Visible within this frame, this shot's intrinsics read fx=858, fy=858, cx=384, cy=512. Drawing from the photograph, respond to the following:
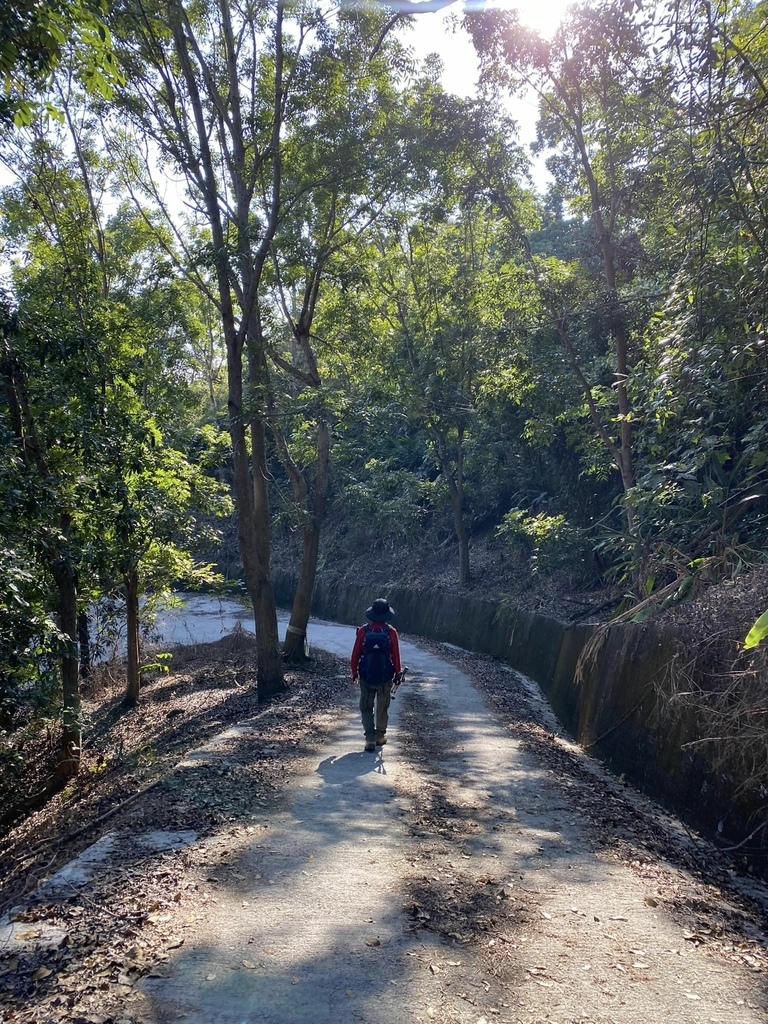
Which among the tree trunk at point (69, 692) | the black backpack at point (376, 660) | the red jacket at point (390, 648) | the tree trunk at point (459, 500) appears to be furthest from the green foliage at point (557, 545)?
the tree trunk at point (69, 692)

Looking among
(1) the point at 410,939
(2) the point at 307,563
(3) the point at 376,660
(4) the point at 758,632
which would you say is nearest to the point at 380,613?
(3) the point at 376,660

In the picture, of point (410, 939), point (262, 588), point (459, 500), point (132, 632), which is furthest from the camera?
point (459, 500)

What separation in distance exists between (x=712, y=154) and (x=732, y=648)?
191 inches

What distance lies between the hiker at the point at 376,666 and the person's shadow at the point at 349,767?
1.08 ft

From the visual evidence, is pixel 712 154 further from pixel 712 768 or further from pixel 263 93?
pixel 263 93

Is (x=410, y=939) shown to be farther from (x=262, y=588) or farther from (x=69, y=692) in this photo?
(x=262, y=588)

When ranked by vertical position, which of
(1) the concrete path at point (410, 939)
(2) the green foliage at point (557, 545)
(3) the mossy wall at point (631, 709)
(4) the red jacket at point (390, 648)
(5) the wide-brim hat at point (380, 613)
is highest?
(2) the green foliage at point (557, 545)

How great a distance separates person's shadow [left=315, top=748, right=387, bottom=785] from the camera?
9078 mm

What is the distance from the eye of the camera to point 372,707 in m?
10.6

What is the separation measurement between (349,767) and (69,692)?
4787mm

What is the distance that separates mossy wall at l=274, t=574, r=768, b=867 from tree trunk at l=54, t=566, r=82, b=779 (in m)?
7.12

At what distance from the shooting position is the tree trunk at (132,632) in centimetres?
1662

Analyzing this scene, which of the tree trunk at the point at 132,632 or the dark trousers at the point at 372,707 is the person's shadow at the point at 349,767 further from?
the tree trunk at the point at 132,632

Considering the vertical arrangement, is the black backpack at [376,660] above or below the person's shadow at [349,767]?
above
